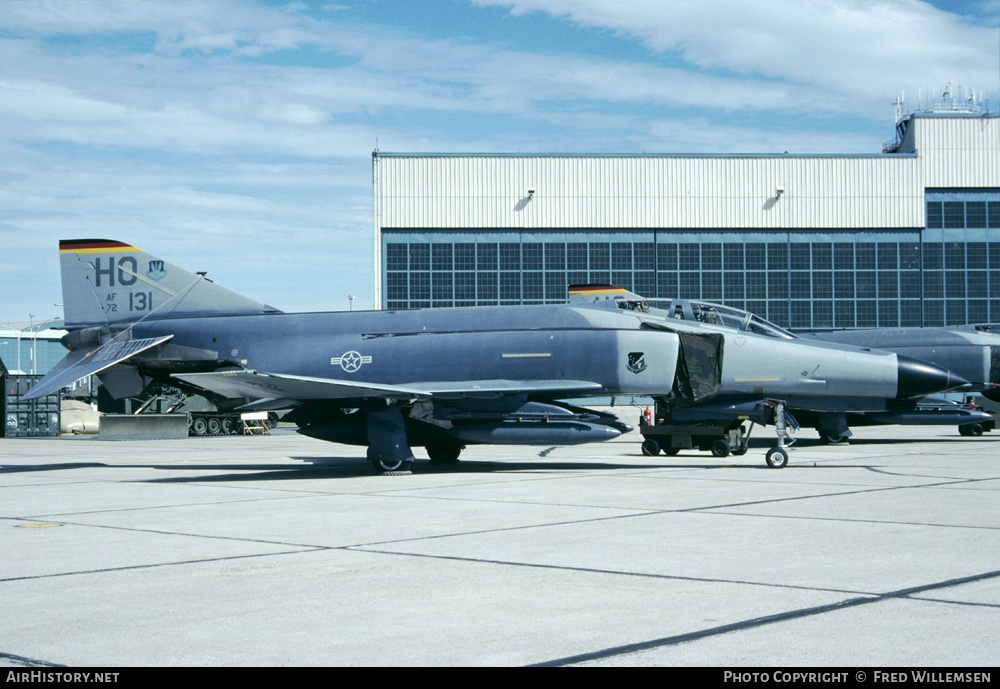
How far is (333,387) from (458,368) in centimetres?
238

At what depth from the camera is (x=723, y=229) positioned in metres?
53.6

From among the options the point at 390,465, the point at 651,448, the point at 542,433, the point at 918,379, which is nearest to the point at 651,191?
the point at 651,448

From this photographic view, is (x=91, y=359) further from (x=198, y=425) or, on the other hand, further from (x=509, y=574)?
(x=198, y=425)

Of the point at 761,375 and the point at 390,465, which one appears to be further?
the point at 761,375

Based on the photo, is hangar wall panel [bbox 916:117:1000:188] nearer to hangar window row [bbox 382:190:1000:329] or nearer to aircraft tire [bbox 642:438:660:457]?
hangar window row [bbox 382:190:1000:329]

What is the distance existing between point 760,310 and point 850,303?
4.95 meters

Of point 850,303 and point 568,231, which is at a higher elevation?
point 568,231

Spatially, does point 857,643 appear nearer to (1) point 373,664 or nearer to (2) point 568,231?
(1) point 373,664

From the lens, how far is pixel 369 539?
27.8ft

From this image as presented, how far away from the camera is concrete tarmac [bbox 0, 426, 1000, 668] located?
4.74m

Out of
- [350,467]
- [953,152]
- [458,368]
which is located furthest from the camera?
[953,152]

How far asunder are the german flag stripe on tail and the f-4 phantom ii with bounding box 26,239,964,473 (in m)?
1.63

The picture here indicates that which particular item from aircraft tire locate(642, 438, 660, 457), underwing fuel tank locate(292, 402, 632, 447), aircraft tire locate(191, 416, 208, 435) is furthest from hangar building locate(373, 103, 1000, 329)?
underwing fuel tank locate(292, 402, 632, 447)

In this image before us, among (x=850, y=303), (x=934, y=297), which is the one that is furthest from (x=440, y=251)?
(x=934, y=297)
